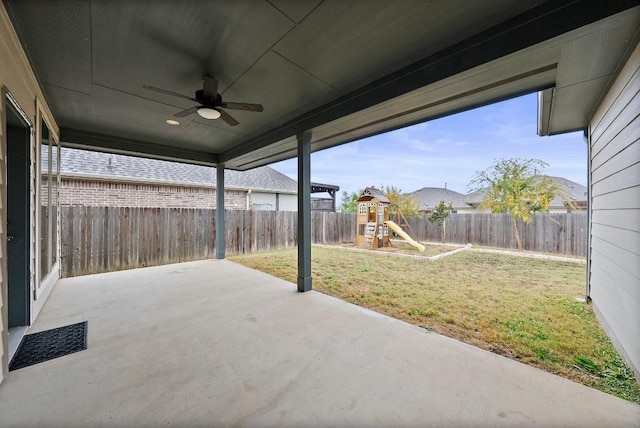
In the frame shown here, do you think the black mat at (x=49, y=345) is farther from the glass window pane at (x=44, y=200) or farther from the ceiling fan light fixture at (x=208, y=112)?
the ceiling fan light fixture at (x=208, y=112)

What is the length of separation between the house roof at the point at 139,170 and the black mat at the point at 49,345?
17.3 feet

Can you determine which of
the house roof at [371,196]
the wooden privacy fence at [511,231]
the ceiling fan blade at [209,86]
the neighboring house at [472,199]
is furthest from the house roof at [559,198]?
the ceiling fan blade at [209,86]

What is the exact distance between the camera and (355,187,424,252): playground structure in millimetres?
9023

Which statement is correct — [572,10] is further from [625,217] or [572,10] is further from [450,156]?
[450,156]

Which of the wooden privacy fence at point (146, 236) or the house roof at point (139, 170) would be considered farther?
the house roof at point (139, 170)

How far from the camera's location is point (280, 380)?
68.7 inches

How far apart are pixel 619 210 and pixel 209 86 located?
4.01 m

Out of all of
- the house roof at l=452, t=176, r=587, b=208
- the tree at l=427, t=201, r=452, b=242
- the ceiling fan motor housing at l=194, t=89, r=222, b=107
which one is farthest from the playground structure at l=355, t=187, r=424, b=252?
the ceiling fan motor housing at l=194, t=89, r=222, b=107

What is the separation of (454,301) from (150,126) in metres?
5.51

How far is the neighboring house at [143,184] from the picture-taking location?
7098 mm

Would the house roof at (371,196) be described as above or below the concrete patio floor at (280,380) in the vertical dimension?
above

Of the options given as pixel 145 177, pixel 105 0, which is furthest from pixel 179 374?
pixel 145 177

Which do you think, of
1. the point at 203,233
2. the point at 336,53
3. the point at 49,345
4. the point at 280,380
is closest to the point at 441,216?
the point at 203,233

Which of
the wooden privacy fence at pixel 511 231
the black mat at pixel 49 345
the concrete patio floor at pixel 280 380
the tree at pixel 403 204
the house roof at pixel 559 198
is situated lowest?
the black mat at pixel 49 345
